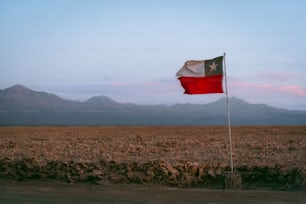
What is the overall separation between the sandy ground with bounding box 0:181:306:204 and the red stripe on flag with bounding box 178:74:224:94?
3.31 metres

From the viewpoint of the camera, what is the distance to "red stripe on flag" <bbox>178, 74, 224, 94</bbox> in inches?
656

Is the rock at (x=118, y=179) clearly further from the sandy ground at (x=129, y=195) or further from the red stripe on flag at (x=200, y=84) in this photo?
the red stripe on flag at (x=200, y=84)

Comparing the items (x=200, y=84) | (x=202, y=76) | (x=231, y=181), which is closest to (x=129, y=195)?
(x=231, y=181)

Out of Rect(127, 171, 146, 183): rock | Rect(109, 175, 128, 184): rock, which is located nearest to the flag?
Rect(127, 171, 146, 183): rock

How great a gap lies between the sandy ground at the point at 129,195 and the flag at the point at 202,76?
11.1 ft

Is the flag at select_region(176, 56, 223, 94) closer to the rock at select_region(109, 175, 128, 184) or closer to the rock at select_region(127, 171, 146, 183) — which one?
the rock at select_region(127, 171, 146, 183)

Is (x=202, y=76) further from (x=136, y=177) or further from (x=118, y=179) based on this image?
(x=118, y=179)

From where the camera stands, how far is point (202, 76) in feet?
54.9

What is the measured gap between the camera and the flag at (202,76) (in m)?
16.6

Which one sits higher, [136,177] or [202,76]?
[202,76]

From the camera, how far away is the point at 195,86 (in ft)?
55.0

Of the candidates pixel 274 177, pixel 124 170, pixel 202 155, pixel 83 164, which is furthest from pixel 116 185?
→ pixel 202 155

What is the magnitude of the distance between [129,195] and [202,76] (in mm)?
4712

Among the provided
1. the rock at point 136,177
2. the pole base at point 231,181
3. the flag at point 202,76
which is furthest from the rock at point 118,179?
the flag at point 202,76
